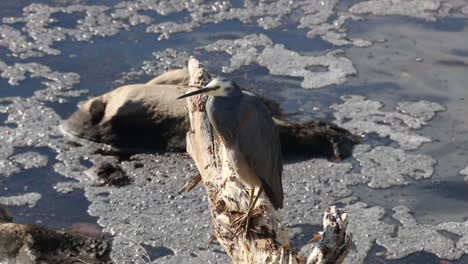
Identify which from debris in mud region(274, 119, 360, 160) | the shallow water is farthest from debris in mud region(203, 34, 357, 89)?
debris in mud region(274, 119, 360, 160)

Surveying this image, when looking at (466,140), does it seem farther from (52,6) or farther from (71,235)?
(52,6)

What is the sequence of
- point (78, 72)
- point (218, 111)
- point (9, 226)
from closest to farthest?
1. point (218, 111)
2. point (9, 226)
3. point (78, 72)

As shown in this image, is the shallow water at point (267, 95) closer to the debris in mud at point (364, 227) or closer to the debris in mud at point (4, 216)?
the debris in mud at point (364, 227)

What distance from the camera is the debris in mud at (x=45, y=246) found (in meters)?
5.03

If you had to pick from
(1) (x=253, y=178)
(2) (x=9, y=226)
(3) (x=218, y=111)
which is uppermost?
(3) (x=218, y=111)

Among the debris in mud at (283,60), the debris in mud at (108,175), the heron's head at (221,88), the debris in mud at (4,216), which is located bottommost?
the debris in mud at (108,175)

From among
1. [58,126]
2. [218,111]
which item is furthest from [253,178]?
[58,126]

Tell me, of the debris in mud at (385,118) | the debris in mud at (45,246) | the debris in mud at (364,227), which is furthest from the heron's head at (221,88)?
the debris in mud at (385,118)

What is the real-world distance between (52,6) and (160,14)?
3.43 ft

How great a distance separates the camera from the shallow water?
5918mm

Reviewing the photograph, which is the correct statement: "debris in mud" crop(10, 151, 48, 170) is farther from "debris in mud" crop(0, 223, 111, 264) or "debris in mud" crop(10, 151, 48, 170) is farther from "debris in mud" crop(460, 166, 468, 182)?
"debris in mud" crop(460, 166, 468, 182)

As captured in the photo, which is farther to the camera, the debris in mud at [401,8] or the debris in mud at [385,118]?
the debris in mud at [401,8]

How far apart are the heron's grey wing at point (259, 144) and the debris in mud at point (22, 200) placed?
2.21 metres

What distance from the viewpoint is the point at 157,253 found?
219 inches
